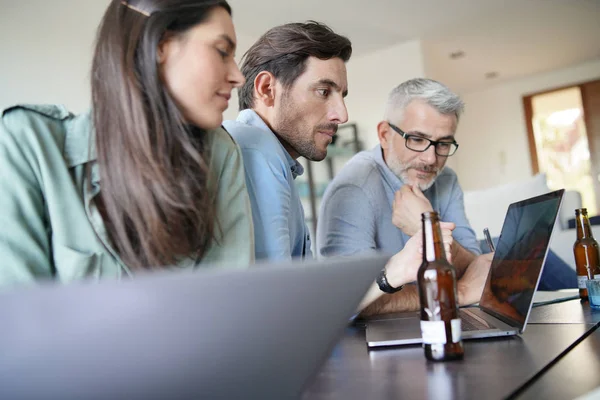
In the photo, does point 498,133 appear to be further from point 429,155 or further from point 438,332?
point 438,332

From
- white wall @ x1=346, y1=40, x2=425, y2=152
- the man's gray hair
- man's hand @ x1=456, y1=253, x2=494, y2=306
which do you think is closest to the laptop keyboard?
man's hand @ x1=456, y1=253, x2=494, y2=306

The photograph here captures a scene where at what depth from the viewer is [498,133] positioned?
7.21 meters

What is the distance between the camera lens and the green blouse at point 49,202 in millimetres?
700

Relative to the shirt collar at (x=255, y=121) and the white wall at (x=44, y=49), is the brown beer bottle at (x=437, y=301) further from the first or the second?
the white wall at (x=44, y=49)

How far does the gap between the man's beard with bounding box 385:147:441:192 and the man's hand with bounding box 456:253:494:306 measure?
1.60 ft

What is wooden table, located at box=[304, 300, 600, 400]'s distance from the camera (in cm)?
52

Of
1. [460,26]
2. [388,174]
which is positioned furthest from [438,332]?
[460,26]

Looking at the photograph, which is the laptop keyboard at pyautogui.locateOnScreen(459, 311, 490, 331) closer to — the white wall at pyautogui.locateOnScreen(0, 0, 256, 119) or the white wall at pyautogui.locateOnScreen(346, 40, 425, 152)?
the white wall at pyautogui.locateOnScreen(0, 0, 256, 119)

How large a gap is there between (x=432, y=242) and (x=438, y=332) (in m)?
0.12

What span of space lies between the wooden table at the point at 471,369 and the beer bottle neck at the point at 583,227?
0.46 metres

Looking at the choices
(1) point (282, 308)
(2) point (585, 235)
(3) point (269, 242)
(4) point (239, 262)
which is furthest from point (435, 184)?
(1) point (282, 308)

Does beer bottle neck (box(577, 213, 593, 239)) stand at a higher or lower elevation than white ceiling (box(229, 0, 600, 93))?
lower

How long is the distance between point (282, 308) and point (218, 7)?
2.13 feet

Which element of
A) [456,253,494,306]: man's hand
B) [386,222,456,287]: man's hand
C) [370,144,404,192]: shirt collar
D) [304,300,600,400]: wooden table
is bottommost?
[304,300,600,400]: wooden table
